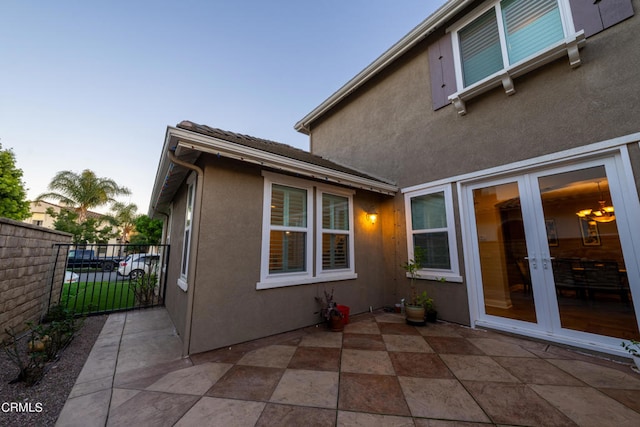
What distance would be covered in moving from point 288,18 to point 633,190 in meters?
10.6

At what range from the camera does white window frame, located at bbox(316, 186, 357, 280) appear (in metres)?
4.25

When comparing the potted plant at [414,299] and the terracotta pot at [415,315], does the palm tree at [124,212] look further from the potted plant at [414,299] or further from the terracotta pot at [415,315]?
the terracotta pot at [415,315]

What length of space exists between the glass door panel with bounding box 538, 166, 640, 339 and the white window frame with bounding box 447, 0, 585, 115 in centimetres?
169

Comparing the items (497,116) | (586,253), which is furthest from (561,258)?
(497,116)

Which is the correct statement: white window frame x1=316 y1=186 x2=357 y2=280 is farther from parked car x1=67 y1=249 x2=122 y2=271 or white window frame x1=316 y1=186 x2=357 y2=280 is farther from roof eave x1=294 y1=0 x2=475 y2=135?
parked car x1=67 y1=249 x2=122 y2=271

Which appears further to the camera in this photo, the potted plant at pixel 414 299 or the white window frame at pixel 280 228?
the potted plant at pixel 414 299

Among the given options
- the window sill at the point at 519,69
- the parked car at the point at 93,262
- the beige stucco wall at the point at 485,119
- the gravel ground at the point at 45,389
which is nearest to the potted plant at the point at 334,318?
the beige stucco wall at the point at 485,119

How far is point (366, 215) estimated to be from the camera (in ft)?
16.9

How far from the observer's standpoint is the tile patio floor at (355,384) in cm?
179

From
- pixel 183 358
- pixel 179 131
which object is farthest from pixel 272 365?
pixel 179 131

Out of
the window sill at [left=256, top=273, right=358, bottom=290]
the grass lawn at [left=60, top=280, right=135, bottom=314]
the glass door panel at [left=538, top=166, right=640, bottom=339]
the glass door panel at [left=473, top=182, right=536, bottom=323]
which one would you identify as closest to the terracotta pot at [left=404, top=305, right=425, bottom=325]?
the glass door panel at [left=473, top=182, right=536, bottom=323]

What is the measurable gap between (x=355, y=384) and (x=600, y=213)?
3909mm

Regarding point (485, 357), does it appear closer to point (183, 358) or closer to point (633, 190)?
point (633, 190)

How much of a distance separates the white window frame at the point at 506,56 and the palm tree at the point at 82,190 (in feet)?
72.3
